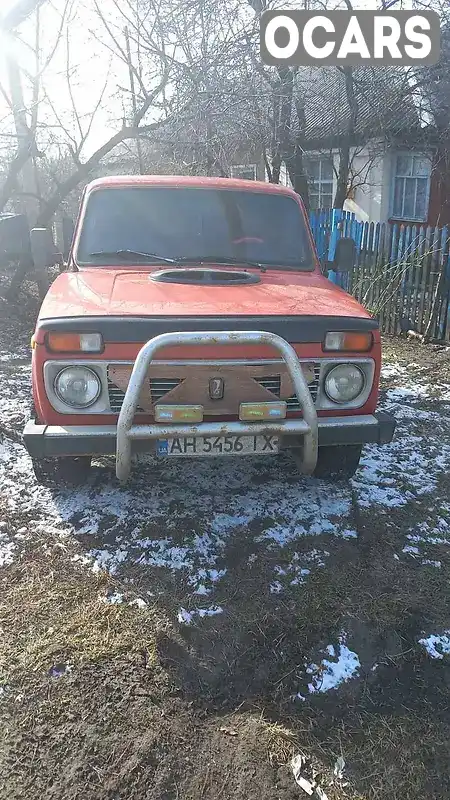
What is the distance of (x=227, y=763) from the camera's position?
6.71ft

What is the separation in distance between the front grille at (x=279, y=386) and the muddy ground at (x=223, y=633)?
2.50 ft

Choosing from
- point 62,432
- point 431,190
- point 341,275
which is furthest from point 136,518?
point 431,190

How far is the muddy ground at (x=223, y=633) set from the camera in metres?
2.04

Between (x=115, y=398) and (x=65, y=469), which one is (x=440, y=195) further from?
(x=115, y=398)

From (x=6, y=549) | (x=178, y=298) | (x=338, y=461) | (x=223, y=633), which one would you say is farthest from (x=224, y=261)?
(x=223, y=633)

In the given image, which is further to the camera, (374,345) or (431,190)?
(431,190)

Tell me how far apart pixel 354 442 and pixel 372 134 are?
1310cm

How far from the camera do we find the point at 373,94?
1202 centimetres

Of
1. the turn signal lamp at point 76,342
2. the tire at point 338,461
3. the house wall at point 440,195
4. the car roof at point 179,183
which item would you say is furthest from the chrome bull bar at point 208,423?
the house wall at point 440,195

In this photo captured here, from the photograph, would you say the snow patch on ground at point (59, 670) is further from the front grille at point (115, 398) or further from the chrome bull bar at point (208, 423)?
the front grille at point (115, 398)

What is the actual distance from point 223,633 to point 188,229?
266 cm

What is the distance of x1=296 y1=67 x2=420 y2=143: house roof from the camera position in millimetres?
11438

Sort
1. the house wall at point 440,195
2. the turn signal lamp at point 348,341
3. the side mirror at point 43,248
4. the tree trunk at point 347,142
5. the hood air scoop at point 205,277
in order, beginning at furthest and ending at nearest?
the house wall at point 440,195 → the tree trunk at point 347,142 → the side mirror at point 43,248 → the hood air scoop at point 205,277 → the turn signal lamp at point 348,341

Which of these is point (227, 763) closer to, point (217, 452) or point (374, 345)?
point (217, 452)
